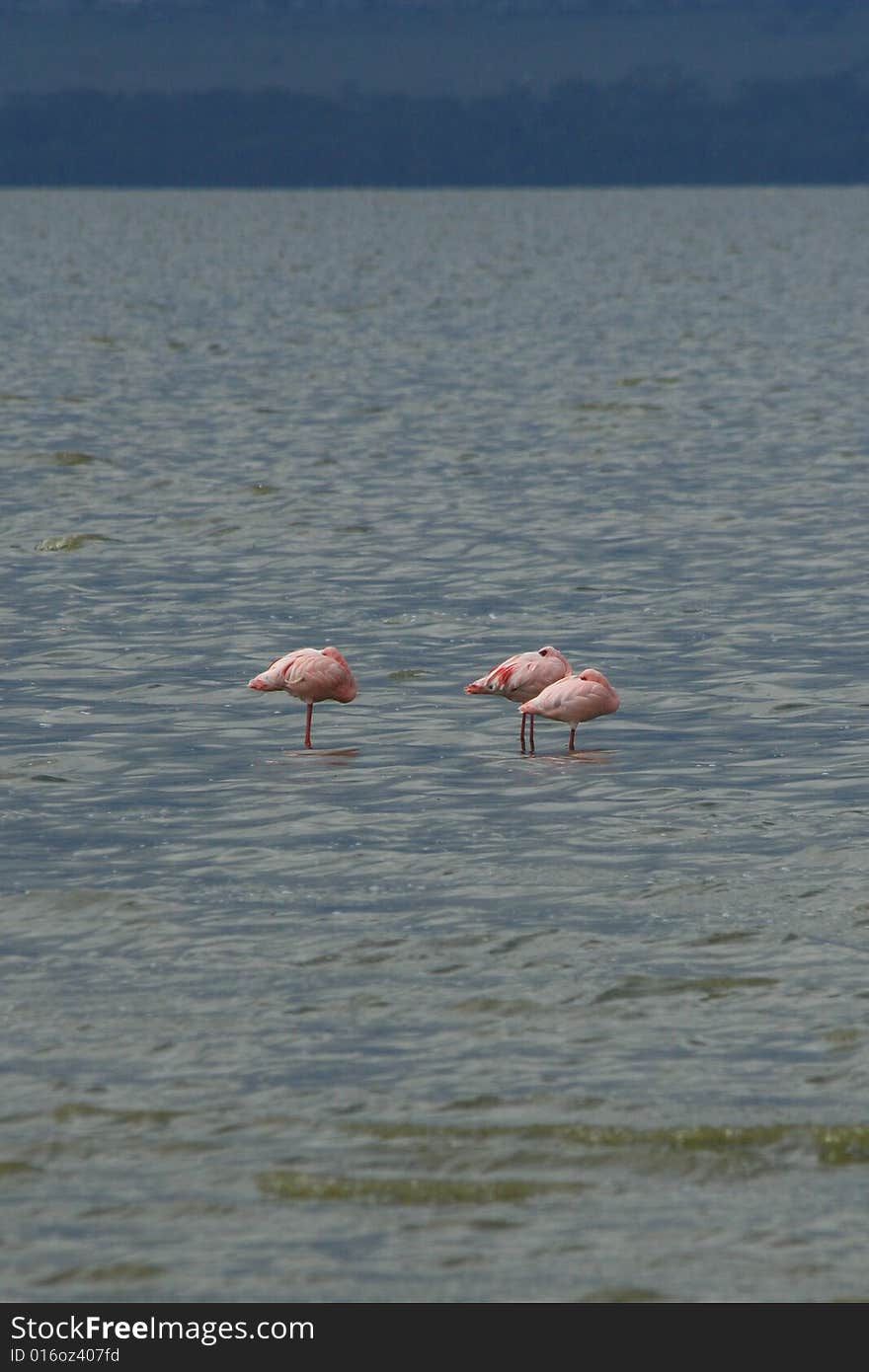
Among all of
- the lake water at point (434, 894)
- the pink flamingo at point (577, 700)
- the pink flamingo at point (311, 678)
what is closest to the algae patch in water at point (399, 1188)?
the lake water at point (434, 894)

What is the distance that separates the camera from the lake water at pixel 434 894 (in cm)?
1065

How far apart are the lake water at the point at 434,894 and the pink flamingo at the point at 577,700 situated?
16.1 inches

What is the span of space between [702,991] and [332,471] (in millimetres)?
27553

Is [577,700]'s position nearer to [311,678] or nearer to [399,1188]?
[311,678]

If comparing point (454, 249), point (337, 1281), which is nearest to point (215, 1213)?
point (337, 1281)

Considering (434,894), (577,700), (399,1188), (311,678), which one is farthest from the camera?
(311,678)

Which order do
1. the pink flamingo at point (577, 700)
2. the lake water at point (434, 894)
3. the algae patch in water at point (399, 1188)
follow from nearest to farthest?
the lake water at point (434, 894), the algae patch in water at point (399, 1188), the pink flamingo at point (577, 700)

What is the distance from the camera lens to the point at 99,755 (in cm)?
1925

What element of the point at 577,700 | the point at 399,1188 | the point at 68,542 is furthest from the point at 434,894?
the point at 68,542

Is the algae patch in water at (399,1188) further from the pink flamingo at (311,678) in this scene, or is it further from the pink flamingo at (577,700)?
the pink flamingo at (311,678)

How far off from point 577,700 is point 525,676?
0.80m

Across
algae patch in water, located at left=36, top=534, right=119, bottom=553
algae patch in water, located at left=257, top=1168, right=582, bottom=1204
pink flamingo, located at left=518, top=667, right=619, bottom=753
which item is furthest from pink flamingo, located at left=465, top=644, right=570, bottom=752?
algae patch in water, located at left=36, top=534, right=119, bottom=553

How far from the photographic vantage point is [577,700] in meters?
19.1
